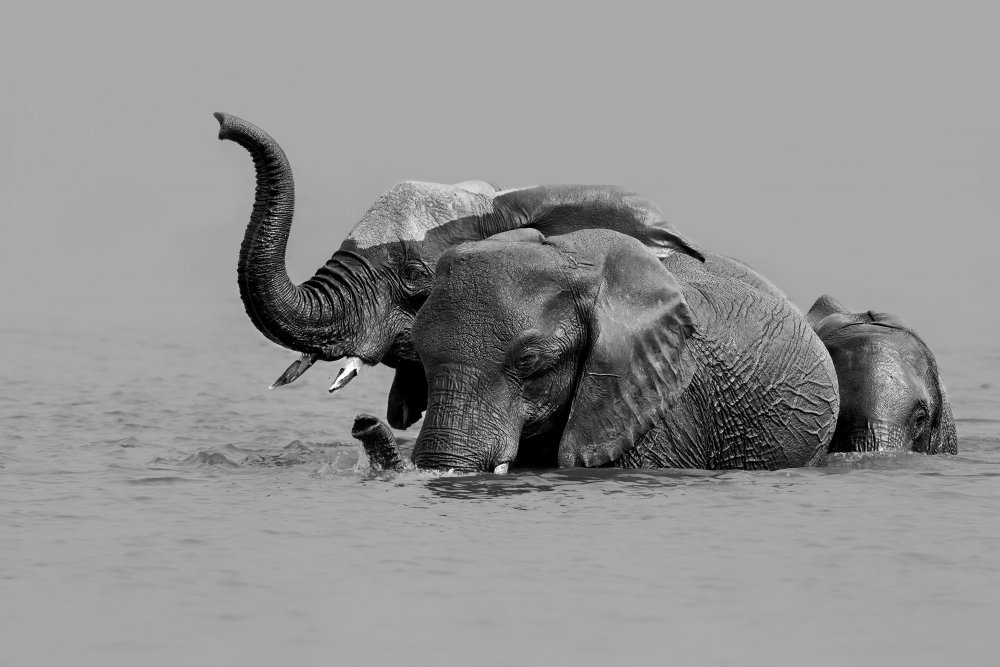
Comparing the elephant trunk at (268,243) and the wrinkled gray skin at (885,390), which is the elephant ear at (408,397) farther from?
the wrinkled gray skin at (885,390)

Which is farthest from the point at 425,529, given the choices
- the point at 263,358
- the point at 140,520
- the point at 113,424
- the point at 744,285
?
the point at 263,358

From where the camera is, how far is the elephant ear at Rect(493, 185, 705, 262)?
13883mm

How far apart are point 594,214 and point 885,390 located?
2.63 metres

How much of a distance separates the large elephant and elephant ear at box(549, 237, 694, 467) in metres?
1.62

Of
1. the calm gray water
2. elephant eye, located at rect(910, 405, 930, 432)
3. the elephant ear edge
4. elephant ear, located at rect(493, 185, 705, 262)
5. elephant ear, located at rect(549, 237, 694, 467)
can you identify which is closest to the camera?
the calm gray water

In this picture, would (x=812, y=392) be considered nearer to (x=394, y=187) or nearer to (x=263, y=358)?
(x=394, y=187)

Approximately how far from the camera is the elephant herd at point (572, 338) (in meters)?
12.0

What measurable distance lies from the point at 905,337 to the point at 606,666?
22.5ft

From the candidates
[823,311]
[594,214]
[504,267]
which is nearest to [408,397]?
[594,214]

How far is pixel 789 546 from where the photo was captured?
1102cm

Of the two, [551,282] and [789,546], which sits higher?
[551,282]

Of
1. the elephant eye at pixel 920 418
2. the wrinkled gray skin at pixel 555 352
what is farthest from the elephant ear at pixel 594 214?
the elephant eye at pixel 920 418

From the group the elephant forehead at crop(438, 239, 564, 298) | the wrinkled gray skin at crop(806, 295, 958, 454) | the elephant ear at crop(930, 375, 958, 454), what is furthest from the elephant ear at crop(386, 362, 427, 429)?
the elephant ear at crop(930, 375, 958, 454)

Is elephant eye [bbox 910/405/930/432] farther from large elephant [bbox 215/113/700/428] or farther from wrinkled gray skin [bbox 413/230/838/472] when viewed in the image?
wrinkled gray skin [bbox 413/230/838/472]
